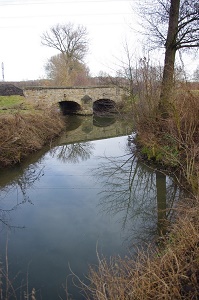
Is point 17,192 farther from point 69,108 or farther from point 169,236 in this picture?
point 69,108

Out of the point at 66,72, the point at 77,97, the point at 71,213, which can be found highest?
the point at 66,72

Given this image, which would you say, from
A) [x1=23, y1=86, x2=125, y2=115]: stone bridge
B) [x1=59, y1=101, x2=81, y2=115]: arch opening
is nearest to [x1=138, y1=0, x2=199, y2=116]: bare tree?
[x1=23, y1=86, x2=125, y2=115]: stone bridge

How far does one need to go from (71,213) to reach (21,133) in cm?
482

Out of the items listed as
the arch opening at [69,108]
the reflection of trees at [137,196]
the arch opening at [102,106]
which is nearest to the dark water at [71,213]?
the reflection of trees at [137,196]

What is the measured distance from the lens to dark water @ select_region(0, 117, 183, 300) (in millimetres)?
4285

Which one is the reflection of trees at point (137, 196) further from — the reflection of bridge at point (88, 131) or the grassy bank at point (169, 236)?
the reflection of bridge at point (88, 131)

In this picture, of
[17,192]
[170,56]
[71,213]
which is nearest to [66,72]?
[170,56]

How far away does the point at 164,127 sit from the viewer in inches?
354

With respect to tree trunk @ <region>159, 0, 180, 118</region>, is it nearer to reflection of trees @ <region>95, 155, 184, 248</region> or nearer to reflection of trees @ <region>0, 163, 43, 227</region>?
reflection of trees @ <region>95, 155, 184, 248</region>

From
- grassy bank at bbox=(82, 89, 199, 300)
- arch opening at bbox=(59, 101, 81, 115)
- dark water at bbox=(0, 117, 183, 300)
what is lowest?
dark water at bbox=(0, 117, 183, 300)

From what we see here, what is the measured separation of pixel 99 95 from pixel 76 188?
1668 cm

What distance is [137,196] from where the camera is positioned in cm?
691

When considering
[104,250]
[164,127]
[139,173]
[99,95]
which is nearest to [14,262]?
[104,250]

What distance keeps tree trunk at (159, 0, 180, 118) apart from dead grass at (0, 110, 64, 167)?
507 centimetres
